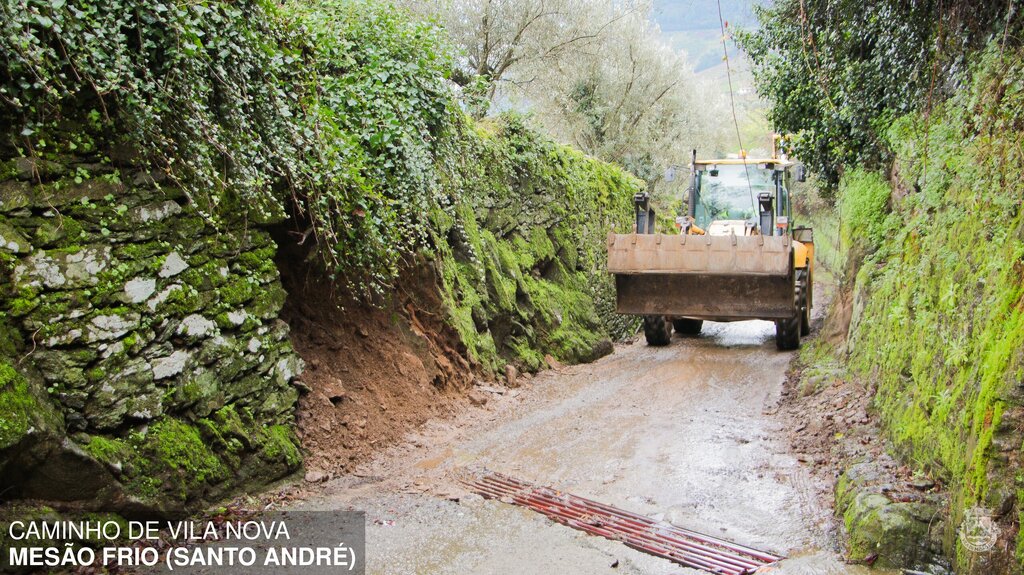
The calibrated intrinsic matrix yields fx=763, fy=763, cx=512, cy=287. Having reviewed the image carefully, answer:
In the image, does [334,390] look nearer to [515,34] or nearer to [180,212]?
[180,212]

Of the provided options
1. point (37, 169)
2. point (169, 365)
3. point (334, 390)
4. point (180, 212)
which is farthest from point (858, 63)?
point (37, 169)

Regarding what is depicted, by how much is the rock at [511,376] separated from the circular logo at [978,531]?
591 cm

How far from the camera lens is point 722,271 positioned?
1054 cm

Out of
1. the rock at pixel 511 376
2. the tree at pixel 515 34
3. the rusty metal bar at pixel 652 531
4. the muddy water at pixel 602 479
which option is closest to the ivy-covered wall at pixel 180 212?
the muddy water at pixel 602 479

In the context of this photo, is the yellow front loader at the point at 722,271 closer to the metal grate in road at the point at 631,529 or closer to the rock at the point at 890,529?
the metal grate in road at the point at 631,529

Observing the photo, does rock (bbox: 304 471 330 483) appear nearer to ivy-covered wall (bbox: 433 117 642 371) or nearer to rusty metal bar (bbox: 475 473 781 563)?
rusty metal bar (bbox: 475 473 781 563)

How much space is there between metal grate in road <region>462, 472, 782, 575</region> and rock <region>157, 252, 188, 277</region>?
97.6 inches

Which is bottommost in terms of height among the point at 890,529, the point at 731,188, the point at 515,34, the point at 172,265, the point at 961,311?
the point at 890,529

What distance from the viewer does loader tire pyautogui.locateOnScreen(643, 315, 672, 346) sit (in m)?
12.0

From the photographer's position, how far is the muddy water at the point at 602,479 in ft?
14.3

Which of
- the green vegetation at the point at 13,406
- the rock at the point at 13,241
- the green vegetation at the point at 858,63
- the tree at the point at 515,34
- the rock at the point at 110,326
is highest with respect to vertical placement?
the tree at the point at 515,34

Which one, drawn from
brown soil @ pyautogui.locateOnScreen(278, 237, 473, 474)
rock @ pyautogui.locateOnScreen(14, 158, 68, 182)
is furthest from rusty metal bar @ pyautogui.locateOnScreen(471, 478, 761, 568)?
rock @ pyautogui.locateOnScreen(14, 158, 68, 182)

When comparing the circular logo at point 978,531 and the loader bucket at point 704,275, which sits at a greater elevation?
the loader bucket at point 704,275

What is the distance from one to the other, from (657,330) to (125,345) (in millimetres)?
8972
